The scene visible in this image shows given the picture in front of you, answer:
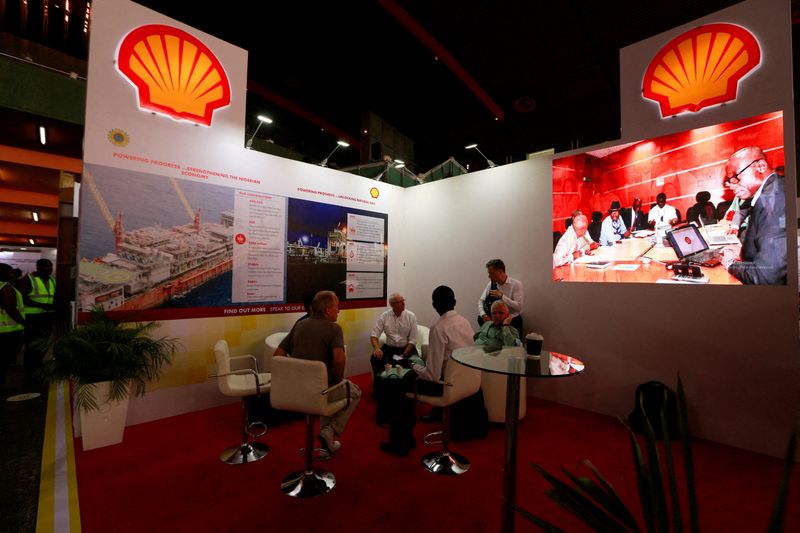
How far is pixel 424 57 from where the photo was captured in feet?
19.3

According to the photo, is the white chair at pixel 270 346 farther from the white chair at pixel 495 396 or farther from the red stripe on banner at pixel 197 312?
the white chair at pixel 495 396

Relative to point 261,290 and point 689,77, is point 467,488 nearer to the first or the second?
point 261,290

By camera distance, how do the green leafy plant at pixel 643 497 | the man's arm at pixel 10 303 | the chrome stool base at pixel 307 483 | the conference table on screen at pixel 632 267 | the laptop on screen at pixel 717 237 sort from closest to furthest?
the green leafy plant at pixel 643 497
the chrome stool base at pixel 307 483
the laptop on screen at pixel 717 237
the conference table on screen at pixel 632 267
the man's arm at pixel 10 303

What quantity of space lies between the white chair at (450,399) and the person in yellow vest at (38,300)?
552cm

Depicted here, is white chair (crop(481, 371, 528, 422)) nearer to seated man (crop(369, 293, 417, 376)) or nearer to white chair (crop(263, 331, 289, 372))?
seated man (crop(369, 293, 417, 376))

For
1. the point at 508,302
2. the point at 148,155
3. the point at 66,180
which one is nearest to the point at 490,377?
the point at 508,302

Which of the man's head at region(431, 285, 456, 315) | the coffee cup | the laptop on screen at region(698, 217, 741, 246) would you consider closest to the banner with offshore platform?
the man's head at region(431, 285, 456, 315)

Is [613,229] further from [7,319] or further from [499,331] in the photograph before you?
[7,319]

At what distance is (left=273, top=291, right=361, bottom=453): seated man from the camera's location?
2584 millimetres

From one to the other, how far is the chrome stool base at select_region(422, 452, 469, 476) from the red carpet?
0.06 meters

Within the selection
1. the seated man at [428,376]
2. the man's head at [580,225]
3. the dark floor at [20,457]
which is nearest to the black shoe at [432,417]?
the seated man at [428,376]

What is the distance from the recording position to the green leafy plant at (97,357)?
9.53 feet

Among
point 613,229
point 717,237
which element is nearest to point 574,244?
point 613,229

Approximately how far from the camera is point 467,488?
2.48 m
